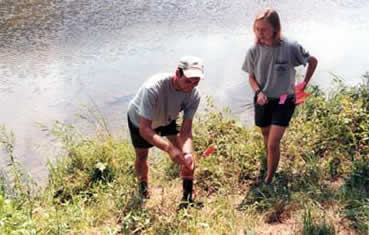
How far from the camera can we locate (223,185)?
3982mm

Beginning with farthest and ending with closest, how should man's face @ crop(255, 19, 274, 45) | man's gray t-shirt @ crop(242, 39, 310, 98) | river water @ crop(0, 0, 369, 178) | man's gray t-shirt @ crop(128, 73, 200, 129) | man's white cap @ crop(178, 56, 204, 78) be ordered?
1. river water @ crop(0, 0, 369, 178)
2. man's gray t-shirt @ crop(242, 39, 310, 98)
3. man's face @ crop(255, 19, 274, 45)
4. man's gray t-shirt @ crop(128, 73, 200, 129)
5. man's white cap @ crop(178, 56, 204, 78)

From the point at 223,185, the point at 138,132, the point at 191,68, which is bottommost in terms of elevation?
the point at 223,185

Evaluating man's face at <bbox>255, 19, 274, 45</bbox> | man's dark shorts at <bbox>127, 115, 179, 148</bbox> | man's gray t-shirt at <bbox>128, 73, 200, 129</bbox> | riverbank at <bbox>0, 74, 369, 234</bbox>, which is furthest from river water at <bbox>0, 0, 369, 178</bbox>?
man's face at <bbox>255, 19, 274, 45</bbox>

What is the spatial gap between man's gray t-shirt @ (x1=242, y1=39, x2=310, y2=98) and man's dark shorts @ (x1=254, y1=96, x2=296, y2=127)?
7cm

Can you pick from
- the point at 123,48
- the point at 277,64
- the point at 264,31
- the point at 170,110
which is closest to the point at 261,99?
the point at 277,64

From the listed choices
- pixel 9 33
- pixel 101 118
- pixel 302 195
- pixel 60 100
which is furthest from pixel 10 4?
pixel 302 195

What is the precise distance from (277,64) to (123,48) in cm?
438

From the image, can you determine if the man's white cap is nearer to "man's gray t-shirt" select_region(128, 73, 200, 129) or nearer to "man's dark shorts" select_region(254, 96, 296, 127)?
"man's gray t-shirt" select_region(128, 73, 200, 129)

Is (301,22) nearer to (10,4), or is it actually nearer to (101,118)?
(101,118)

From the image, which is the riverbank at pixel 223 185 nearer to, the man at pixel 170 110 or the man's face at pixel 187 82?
the man at pixel 170 110

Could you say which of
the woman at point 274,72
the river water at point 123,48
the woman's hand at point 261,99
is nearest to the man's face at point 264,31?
the woman at point 274,72

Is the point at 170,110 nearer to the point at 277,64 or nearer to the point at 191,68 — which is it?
the point at 191,68

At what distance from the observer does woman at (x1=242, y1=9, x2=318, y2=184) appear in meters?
3.41

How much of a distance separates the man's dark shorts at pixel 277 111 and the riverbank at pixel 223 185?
22.5 inches
